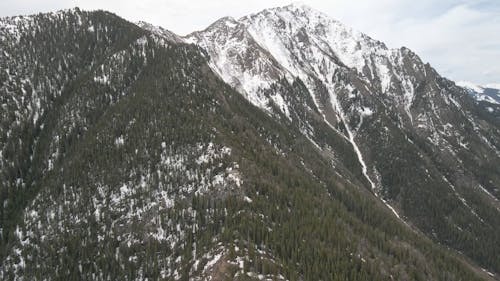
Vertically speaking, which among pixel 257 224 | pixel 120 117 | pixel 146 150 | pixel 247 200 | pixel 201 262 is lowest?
pixel 201 262

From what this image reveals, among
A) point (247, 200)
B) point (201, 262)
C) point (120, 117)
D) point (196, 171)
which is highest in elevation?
point (120, 117)

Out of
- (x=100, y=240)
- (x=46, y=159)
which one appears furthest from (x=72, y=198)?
(x=46, y=159)

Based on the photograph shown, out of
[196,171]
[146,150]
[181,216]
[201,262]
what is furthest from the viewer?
[146,150]

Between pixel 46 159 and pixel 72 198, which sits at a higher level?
pixel 46 159

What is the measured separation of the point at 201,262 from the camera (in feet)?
402

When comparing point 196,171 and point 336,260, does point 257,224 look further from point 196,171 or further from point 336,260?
point 196,171

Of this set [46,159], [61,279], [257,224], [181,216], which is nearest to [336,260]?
[257,224]

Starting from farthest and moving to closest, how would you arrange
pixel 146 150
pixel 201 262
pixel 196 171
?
pixel 146 150 < pixel 196 171 < pixel 201 262

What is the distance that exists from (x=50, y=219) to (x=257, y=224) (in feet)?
243

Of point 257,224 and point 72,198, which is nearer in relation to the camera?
point 257,224

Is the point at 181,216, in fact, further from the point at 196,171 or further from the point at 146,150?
the point at 146,150

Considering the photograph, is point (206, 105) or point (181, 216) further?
point (206, 105)

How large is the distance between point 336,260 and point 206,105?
289 feet

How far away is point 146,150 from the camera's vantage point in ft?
556
